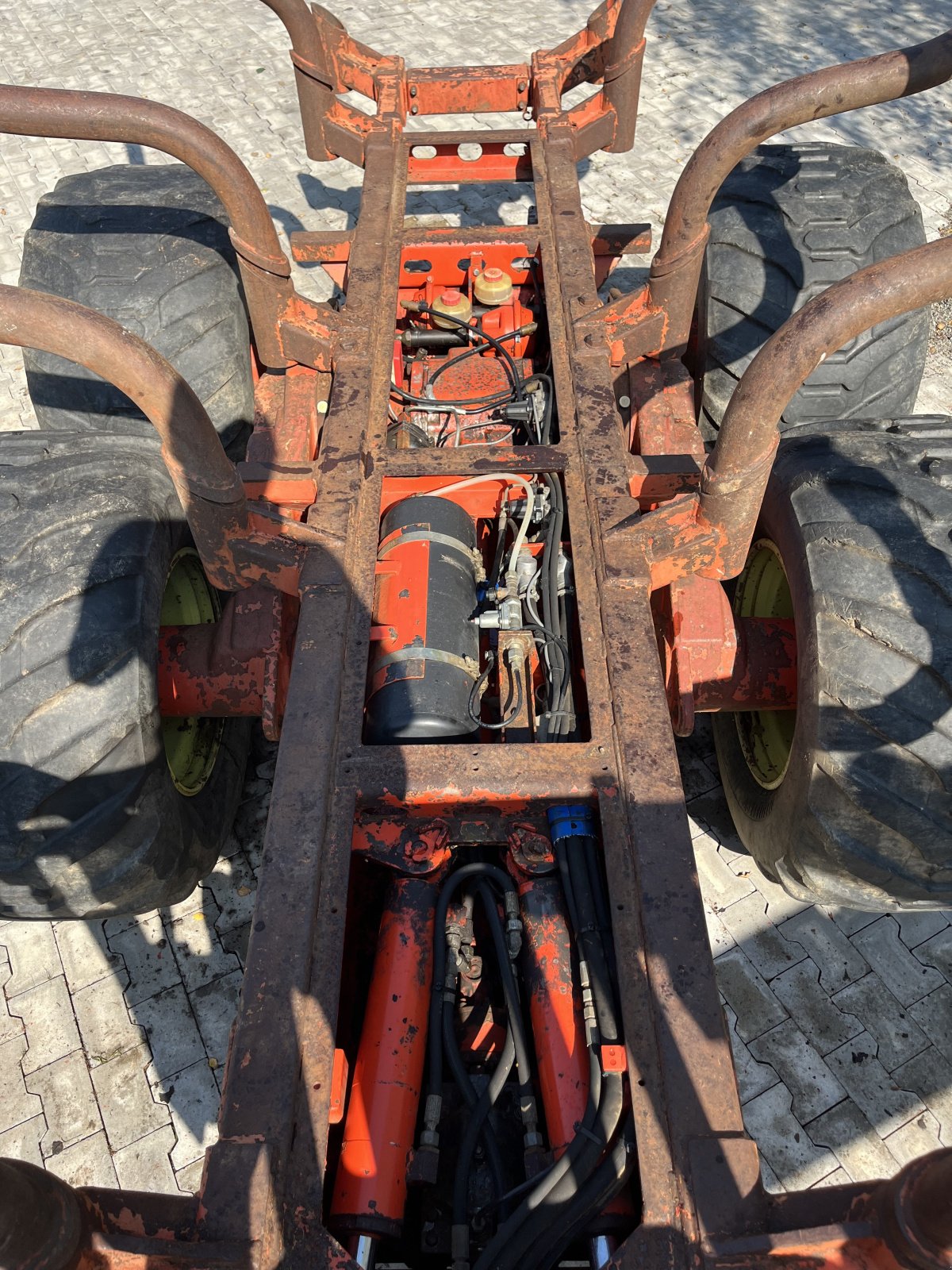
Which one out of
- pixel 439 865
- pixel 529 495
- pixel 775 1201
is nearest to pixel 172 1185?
pixel 439 865

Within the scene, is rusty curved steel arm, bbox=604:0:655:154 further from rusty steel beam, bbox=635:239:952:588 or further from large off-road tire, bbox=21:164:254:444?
rusty steel beam, bbox=635:239:952:588

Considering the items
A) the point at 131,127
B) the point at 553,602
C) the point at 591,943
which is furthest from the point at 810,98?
the point at 591,943

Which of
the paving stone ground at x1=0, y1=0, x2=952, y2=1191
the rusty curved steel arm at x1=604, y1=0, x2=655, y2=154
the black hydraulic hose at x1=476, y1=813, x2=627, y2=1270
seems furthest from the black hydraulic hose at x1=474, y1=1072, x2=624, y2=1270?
the rusty curved steel arm at x1=604, y1=0, x2=655, y2=154


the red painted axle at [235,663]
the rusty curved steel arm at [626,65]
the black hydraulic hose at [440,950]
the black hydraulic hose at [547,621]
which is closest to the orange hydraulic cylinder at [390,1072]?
the black hydraulic hose at [440,950]

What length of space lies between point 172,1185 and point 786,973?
2.04 metres

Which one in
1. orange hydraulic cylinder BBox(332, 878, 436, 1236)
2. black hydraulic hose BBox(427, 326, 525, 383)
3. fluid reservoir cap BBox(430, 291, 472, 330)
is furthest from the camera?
fluid reservoir cap BBox(430, 291, 472, 330)

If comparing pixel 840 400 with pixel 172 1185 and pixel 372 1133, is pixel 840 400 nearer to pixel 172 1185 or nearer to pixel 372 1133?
pixel 372 1133

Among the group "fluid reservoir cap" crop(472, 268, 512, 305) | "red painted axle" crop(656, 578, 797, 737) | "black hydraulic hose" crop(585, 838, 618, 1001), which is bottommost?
"black hydraulic hose" crop(585, 838, 618, 1001)

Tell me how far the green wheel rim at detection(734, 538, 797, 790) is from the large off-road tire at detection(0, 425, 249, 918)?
1.80m

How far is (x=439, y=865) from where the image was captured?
6.70ft

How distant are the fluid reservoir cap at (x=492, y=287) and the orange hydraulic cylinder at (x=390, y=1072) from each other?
2.58m

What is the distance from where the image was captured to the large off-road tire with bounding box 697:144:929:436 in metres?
3.05

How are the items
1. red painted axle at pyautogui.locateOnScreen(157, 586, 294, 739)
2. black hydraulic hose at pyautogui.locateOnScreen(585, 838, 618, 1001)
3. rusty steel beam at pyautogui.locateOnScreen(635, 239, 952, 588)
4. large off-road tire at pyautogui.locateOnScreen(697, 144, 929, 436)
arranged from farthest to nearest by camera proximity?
1. large off-road tire at pyautogui.locateOnScreen(697, 144, 929, 436)
2. red painted axle at pyautogui.locateOnScreen(157, 586, 294, 739)
3. black hydraulic hose at pyautogui.locateOnScreen(585, 838, 618, 1001)
4. rusty steel beam at pyautogui.locateOnScreen(635, 239, 952, 588)

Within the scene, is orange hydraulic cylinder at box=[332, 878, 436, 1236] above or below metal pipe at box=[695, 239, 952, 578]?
below
